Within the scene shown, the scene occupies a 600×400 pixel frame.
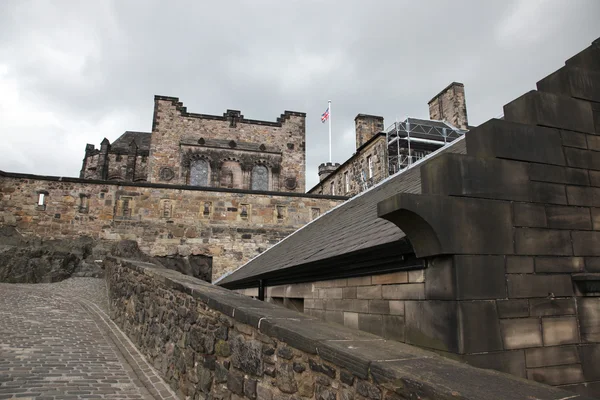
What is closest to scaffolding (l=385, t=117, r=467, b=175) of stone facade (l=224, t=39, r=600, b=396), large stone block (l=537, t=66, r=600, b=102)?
large stone block (l=537, t=66, r=600, b=102)

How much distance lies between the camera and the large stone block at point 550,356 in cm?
380

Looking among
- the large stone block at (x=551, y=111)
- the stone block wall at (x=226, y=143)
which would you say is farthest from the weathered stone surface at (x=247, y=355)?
the stone block wall at (x=226, y=143)

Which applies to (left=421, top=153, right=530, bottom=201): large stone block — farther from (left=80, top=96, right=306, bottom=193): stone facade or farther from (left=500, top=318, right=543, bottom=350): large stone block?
(left=80, top=96, right=306, bottom=193): stone facade

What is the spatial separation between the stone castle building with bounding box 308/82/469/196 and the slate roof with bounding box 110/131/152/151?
2220 centimetres

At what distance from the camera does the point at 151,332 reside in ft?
23.2

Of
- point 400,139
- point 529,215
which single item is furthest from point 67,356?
point 400,139

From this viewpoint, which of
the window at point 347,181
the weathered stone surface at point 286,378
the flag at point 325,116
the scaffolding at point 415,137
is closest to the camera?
the weathered stone surface at point 286,378

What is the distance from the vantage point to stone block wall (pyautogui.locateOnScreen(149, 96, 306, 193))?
3362 cm

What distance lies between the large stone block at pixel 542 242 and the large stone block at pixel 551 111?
1188 millimetres

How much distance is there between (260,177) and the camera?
3547cm

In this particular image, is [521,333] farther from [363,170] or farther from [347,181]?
[347,181]

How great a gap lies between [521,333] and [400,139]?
22.9 metres

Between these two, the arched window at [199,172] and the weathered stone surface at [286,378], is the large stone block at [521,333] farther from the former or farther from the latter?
the arched window at [199,172]

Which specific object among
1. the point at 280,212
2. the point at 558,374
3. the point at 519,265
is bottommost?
the point at 558,374
